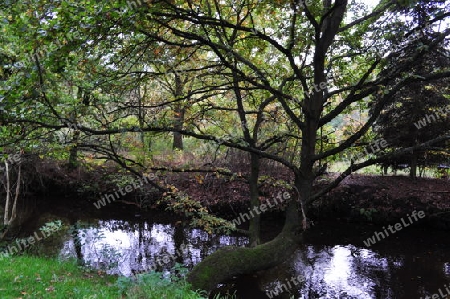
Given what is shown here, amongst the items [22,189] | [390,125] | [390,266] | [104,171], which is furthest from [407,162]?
[22,189]

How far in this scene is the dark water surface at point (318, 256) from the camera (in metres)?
8.11

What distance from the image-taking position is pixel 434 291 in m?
Result: 7.77

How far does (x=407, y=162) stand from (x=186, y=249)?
8760 millimetres

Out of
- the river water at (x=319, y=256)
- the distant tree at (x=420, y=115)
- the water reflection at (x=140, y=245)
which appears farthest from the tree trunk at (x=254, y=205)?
the distant tree at (x=420, y=115)

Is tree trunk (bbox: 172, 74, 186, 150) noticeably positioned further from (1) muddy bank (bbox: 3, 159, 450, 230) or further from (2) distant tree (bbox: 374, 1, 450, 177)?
(2) distant tree (bbox: 374, 1, 450, 177)

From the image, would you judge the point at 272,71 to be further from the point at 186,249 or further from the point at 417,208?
the point at 417,208

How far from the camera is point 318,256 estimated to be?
32.8ft

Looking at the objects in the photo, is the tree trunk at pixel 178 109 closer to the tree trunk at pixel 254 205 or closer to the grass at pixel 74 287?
the tree trunk at pixel 254 205

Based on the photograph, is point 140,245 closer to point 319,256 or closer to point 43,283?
point 319,256

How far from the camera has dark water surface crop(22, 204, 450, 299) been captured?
8.11m

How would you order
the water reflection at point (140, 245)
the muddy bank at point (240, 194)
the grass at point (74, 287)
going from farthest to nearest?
the muddy bank at point (240, 194)
the water reflection at point (140, 245)
the grass at point (74, 287)

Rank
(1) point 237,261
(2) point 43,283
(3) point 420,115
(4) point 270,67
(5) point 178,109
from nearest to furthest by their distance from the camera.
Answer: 1. (2) point 43,283
2. (1) point 237,261
3. (4) point 270,67
4. (5) point 178,109
5. (3) point 420,115

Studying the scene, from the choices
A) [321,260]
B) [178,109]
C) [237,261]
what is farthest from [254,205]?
[178,109]

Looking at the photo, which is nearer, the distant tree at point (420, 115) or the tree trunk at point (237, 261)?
the tree trunk at point (237, 261)
